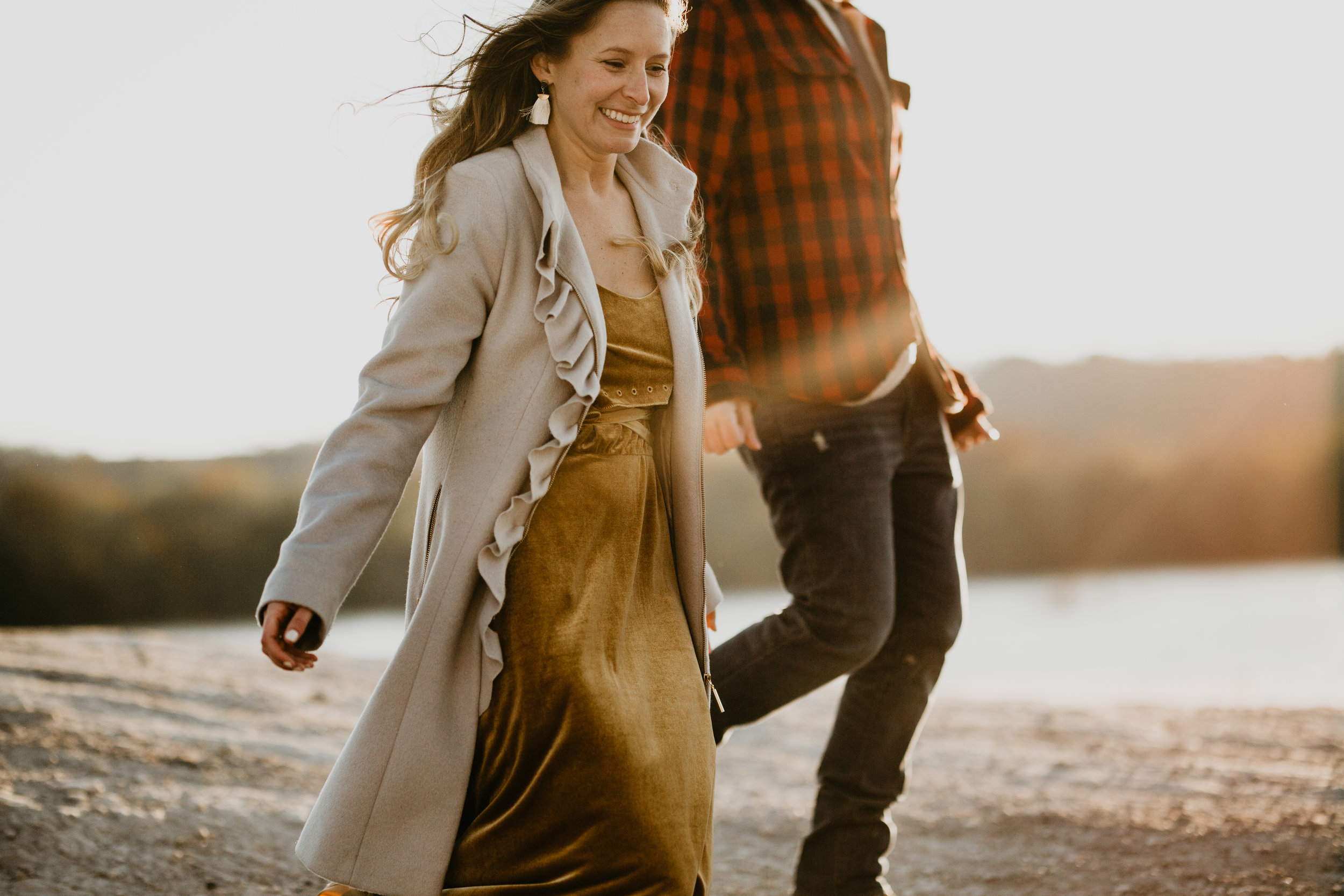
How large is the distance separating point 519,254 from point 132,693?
3.09 m

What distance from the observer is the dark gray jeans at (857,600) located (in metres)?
2.10

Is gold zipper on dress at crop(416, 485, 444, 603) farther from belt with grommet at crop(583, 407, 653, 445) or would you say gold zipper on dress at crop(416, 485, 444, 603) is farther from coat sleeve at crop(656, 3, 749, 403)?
coat sleeve at crop(656, 3, 749, 403)

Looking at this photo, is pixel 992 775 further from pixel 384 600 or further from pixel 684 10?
pixel 384 600

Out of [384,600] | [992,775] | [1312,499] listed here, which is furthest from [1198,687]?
[1312,499]

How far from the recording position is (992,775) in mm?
3730

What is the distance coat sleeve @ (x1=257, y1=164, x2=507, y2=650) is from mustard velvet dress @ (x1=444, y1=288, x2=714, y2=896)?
0.21 meters

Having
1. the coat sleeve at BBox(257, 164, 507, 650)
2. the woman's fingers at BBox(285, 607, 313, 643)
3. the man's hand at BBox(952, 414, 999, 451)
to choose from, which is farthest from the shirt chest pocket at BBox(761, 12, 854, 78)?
the woman's fingers at BBox(285, 607, 313, 643)

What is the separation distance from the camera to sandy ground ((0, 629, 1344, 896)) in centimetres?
245

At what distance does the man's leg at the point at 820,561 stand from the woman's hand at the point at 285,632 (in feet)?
2.95

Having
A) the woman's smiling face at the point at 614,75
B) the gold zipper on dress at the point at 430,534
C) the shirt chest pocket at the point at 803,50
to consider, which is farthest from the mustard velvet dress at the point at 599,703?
the shirt chest pocket at the point at 803,50

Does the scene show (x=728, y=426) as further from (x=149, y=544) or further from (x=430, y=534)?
Answer: (x=149, y=544)

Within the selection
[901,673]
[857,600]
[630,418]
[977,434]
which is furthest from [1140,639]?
[630,418]

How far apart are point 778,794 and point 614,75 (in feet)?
8.29

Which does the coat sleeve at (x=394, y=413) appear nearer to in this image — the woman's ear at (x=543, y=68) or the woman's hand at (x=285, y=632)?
the woman's hand at (x=285, y=632)
